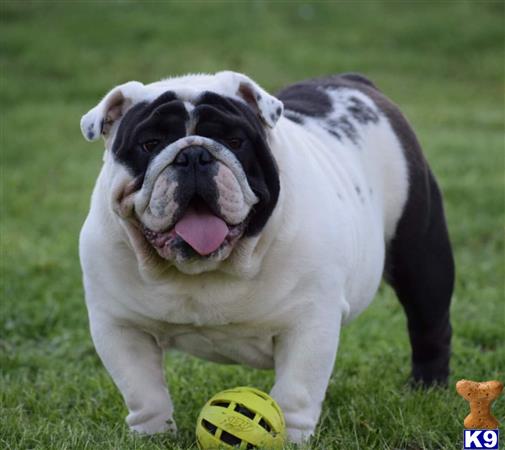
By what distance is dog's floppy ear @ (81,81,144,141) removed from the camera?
3699 mm

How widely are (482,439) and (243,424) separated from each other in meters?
0.78

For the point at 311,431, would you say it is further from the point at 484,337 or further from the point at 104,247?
Result: the point at 484,337

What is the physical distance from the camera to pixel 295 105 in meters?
4.66

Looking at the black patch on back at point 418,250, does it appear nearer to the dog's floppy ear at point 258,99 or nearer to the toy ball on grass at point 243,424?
the dog's floppy ear at point 258,99

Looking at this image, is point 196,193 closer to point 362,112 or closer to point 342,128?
point 342,128

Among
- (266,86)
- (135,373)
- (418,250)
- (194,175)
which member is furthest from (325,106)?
(266,86)

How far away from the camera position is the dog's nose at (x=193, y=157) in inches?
137

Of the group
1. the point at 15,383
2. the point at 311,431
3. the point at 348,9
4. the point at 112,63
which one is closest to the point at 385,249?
the point at 311,431

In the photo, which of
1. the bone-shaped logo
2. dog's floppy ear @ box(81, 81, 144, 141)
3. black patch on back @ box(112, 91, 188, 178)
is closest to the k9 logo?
the bone-shaped logo

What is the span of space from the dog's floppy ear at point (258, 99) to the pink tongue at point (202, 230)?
404 mm

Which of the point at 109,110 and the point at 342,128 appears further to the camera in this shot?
the point at 342,128

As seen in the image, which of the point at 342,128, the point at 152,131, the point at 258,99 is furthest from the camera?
the point at 342,128

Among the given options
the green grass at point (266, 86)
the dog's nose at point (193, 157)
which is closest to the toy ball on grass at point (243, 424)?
the green grass at point (266, 86)

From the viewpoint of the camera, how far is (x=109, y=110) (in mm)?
3787
